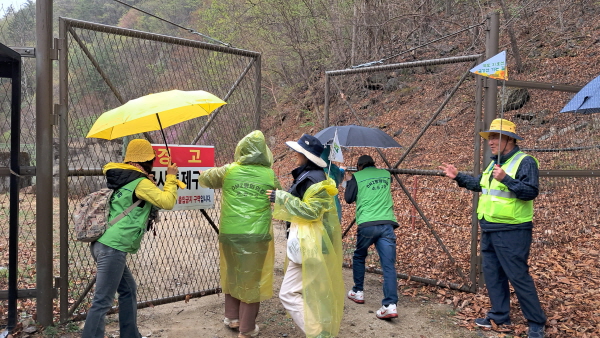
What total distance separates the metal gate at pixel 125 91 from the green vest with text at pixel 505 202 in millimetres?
2638

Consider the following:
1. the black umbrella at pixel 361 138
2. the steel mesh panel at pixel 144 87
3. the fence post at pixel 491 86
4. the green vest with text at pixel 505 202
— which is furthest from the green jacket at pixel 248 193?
the fence post at pixel 491 86

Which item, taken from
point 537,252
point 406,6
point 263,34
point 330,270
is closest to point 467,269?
point 537,252

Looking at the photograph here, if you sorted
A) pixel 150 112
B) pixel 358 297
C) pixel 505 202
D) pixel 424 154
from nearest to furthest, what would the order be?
pixel 150 112
pixel 505 202
pixel 358 297
pixel 424 154

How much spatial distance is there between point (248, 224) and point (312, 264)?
2.21 feet

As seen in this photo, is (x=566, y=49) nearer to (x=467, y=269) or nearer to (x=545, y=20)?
(x=545, y=20)

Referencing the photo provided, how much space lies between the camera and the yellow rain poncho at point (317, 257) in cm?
351

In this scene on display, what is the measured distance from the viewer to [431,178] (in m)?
9.81

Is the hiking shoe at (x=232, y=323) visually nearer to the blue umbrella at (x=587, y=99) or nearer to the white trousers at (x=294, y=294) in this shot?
the white trousers at (x=294, y=294)

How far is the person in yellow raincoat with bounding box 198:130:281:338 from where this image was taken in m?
3.83

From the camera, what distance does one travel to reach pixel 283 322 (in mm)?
4430

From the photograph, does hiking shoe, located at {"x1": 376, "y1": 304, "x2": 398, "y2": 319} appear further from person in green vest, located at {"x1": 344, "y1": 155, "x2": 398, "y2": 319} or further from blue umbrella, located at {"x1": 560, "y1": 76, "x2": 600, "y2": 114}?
blue umbrella, located at {"x1": 560, "y1": 76, "x2": 600, "y2": 114}

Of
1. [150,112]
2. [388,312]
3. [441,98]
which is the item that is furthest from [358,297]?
[441,98]

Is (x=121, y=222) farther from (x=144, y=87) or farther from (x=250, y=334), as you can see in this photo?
(x=144, y=87)

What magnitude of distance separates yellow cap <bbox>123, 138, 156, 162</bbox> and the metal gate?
0.68 meters
